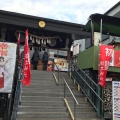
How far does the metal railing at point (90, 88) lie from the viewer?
11.5 metres

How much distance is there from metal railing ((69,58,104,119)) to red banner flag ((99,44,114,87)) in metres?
0.45

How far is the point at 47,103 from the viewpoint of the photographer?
Answer: 11594mm

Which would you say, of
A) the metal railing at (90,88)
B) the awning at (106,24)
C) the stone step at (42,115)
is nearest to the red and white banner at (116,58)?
the metal railing at (90,88)

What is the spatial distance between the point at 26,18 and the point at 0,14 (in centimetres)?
192

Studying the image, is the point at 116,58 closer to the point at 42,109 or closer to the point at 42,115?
the point at 42,109

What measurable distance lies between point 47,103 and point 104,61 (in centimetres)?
348

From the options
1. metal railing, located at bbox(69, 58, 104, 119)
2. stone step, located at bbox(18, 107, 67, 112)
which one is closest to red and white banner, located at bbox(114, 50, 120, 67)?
metal railing, located at bbox(69, 58, 104, 119)

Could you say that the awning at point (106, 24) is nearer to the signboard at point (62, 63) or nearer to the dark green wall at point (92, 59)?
the dark green wall at point (92, 59)

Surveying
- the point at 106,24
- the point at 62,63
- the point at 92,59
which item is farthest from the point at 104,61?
the point at 62,63

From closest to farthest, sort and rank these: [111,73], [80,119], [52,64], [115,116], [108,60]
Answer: [115,116]
[80,119]
[108,60]
[111,73]
[52,64]

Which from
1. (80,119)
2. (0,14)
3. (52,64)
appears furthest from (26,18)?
(80,119)

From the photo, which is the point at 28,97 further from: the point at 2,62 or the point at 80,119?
the point at 80,119

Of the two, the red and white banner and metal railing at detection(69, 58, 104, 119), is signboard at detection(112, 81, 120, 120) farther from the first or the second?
the red and white banner

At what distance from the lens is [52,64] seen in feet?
64.7
